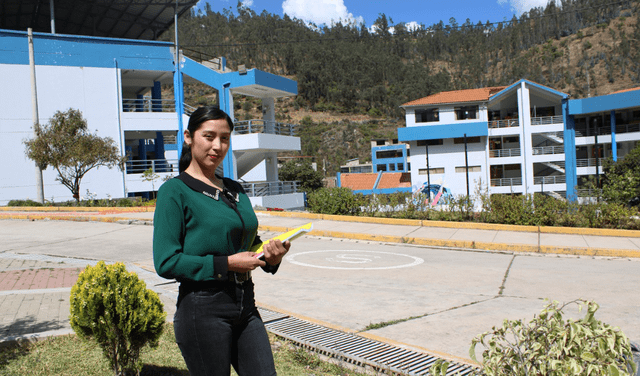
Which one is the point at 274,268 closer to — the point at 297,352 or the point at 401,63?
the point at 297,352

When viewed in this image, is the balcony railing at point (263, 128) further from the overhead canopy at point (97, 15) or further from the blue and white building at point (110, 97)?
the overhead canopy at point (97, 15)

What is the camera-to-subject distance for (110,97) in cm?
2967

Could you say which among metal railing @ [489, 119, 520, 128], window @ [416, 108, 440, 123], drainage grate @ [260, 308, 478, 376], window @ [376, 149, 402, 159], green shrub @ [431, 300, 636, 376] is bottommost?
drainage grate @ [260, 308, 478, 376]

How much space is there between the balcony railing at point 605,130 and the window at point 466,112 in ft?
31.3

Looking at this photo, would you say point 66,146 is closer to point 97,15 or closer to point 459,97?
point 97,15

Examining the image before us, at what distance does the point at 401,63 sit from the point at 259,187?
12280cm

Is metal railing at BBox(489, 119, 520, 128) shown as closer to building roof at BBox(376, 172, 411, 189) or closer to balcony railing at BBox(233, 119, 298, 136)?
building roof at BBox(376, 172, 411, 189)

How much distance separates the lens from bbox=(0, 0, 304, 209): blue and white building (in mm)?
27766

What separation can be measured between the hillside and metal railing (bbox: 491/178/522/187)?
5345cm

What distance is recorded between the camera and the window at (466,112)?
4872 cm

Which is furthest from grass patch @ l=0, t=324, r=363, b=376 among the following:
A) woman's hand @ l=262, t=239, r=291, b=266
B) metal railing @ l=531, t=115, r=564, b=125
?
metal railing @ l=531, t=115, r=564, b=125

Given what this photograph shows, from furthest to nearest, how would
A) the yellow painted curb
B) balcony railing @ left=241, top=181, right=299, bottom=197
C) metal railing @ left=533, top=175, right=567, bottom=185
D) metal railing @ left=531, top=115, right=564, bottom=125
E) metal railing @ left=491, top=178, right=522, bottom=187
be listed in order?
1. metal railing @ left=491, top=178, right=522, bottom=187
2. metal railing @ left=531, top=115, right=564, bottom=125
3. metal railing @ left=533, top=175, right=567, bottom=185
4. balcony railing @ left=241, top=181, right=299, bottom=197
5. the yellow painted curb

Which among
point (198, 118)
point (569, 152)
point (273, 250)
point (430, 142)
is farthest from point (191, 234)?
point (569, 152)

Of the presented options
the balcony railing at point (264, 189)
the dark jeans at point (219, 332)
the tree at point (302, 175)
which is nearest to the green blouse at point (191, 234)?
the dark jeans at point (219, 332)
